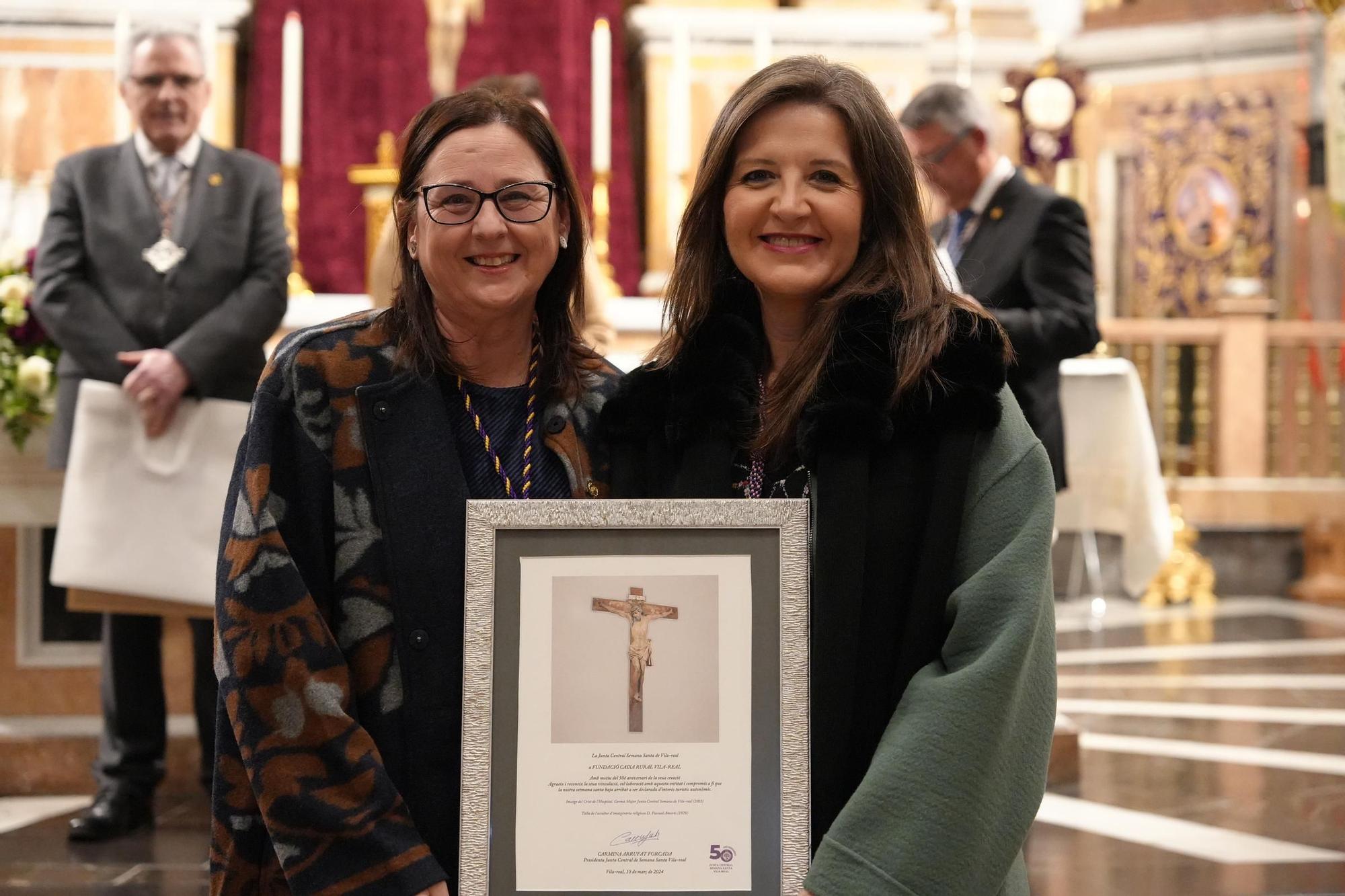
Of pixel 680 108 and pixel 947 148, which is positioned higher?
pixel 680 108

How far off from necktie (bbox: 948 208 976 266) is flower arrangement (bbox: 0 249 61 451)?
257cm

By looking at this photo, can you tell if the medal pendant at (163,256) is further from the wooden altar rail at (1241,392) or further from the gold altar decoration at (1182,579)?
the wooden altar rail at (1241,392)

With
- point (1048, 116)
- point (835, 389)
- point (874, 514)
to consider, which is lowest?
point (874, 514)

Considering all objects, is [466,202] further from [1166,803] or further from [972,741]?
[1166,803]

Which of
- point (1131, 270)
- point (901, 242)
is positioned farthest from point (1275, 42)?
point (901, 242)

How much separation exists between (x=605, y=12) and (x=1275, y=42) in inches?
261

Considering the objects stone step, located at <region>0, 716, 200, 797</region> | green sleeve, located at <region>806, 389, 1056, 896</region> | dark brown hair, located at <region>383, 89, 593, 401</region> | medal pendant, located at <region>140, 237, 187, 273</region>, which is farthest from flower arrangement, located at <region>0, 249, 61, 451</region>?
green sleeve, located at <region>806, 389, 1056, 896</region>

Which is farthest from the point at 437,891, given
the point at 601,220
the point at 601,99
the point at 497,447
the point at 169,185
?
the point at 601,220

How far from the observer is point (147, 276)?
3926 mm

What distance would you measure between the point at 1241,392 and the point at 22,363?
7.92 meters

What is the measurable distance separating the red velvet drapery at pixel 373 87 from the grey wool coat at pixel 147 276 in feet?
8.25

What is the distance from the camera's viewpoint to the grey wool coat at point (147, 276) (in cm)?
384

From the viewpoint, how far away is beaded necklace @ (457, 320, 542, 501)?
182cm

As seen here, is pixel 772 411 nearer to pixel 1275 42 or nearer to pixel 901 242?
pixel 901 242
